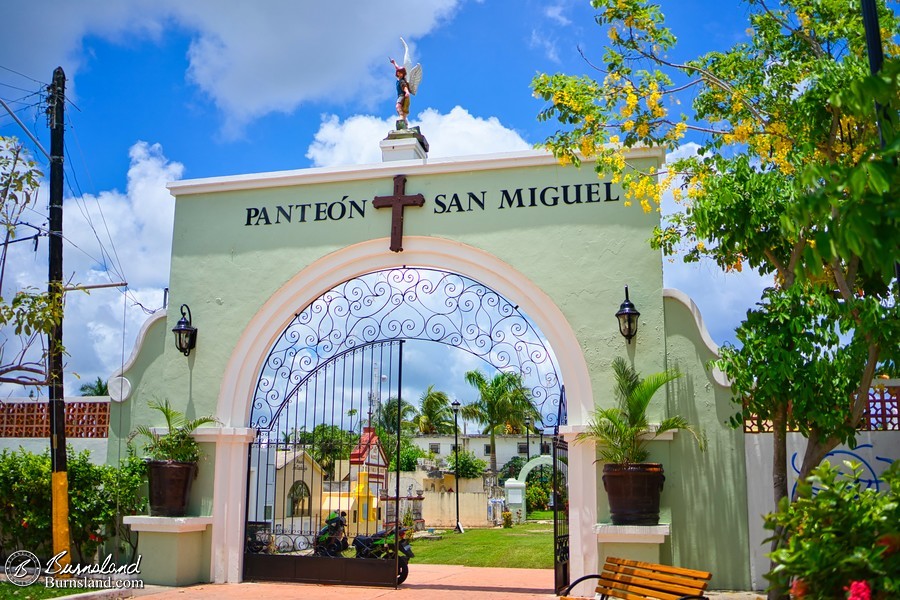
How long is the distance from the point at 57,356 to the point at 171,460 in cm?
185

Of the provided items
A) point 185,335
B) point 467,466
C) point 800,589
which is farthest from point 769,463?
point 467,466

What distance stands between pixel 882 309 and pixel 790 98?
239 centimetres

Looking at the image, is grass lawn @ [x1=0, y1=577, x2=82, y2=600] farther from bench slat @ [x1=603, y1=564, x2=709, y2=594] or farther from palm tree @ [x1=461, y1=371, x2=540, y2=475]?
palm tree @ [x1=461, y1=371, x2=540, y2=475]

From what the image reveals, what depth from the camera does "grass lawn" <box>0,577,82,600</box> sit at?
28.7ft

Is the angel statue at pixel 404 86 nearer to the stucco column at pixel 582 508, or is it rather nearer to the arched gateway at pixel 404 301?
the arched gateway at pixel 404 301

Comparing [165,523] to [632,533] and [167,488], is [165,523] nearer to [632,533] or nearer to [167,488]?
[167,488]

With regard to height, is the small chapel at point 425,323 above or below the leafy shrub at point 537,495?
above

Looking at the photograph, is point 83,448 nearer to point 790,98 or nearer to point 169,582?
point 169,582

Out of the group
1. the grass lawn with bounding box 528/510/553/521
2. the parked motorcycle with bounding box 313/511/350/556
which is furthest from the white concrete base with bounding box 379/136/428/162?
the grass lawn with bounding box 528/510/553/521

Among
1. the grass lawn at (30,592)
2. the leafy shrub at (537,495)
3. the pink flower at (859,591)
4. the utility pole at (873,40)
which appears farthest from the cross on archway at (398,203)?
the leafy shrub at (537,495)

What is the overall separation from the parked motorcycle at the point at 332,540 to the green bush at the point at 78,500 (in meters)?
2.32

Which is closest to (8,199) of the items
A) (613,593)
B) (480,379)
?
(613,593)

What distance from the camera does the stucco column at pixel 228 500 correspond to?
10.6 meters

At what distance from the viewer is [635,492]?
898 cm
